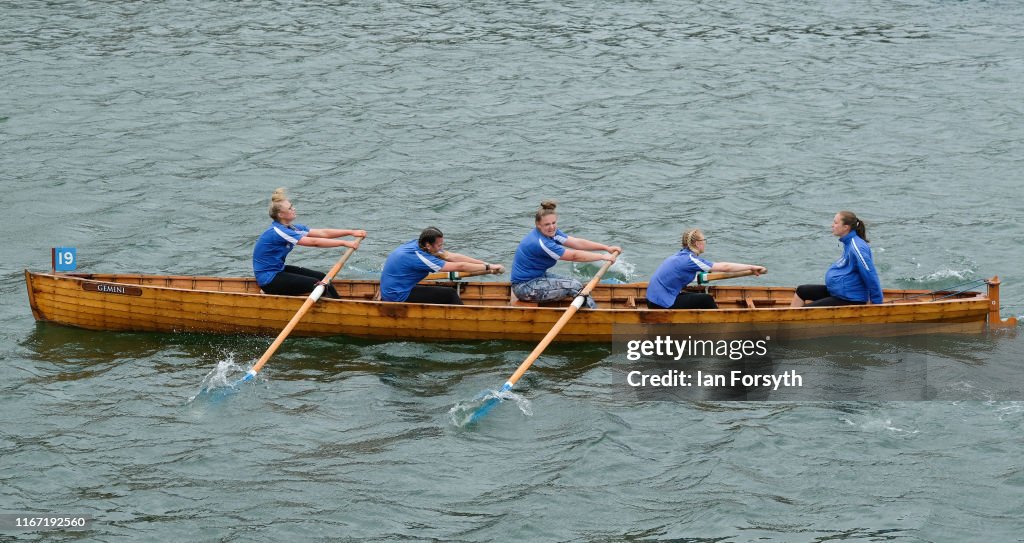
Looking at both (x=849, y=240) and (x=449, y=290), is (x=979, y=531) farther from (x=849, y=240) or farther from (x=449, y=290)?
(x=449, y=290)

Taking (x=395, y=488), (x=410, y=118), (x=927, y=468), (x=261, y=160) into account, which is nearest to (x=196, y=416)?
(x=395, y=488)

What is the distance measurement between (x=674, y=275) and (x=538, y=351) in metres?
2.46

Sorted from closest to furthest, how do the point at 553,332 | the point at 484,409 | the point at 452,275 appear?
the point at 484,409 → the point at 553,332 → the point at 452,275

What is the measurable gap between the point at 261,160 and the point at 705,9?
18229mm

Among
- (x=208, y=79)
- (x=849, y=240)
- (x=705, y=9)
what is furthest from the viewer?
(x=705, y=9)

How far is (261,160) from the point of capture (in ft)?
93.8

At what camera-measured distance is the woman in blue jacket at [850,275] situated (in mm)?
18359

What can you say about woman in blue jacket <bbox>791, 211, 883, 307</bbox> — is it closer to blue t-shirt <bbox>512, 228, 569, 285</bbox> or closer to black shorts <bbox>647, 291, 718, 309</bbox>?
black shorts <bbox>647, 291, 718, 309</bbox>

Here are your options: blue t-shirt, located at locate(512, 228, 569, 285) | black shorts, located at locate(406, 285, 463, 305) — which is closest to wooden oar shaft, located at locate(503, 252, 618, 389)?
blue t-shirt, located at locate(512, 228, 569, 285)

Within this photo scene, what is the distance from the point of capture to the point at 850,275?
18.6 m

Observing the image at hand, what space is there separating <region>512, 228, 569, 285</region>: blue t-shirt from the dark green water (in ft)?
4.10

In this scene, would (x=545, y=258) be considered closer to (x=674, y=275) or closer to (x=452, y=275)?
(x=452, y=275)

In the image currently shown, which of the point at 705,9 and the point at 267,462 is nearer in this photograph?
the point at 267,462

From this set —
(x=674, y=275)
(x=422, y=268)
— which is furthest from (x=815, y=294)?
(x=422, y=268)
